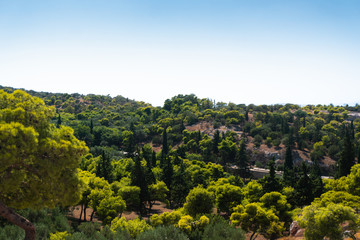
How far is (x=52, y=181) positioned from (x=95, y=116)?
129802 mm

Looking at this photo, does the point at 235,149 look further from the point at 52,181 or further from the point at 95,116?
the point at 95,116

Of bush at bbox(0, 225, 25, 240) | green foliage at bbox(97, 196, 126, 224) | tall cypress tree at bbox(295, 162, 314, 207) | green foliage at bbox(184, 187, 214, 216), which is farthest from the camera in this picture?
tall cypress tree at bbox(295, 162, 314, 207)

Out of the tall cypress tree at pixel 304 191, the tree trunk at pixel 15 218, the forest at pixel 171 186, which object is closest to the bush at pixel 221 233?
the forest at pixel 171 186

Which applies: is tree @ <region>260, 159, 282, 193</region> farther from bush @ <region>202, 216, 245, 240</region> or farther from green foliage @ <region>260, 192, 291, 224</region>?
bush @ <region>202, 216, 245, 240</region>

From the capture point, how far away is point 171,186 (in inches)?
1902

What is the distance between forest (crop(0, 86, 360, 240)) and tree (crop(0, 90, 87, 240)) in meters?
0.04

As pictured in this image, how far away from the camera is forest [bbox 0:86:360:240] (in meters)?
10.6

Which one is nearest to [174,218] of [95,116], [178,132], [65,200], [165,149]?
[65,200]

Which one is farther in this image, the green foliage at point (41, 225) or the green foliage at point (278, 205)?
the green foliage at point (278, 205)

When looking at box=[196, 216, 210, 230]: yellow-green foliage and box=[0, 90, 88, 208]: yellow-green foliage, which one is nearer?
box=[0, 90, 88, 208]: yellow-green foliage

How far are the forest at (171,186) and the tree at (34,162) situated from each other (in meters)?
0.04

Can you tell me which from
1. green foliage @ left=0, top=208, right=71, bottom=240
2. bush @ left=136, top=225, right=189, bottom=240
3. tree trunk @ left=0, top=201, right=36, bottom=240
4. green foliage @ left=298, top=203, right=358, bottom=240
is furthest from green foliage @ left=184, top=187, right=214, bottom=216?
tree trunk @ left=0, top=201, right=36, bottom=240

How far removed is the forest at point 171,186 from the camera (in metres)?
10.6

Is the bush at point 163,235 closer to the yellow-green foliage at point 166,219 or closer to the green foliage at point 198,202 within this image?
the yellow-green foliage at point 166,219
